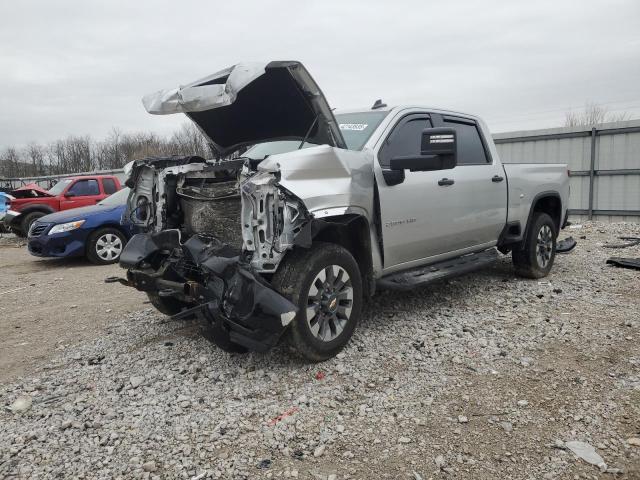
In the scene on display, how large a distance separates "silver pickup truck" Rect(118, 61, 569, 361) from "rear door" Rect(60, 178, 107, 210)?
8371mm

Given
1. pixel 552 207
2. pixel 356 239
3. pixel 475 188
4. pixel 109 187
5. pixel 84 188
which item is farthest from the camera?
pixel 84 188

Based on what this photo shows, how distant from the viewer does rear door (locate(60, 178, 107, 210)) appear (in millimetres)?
12218

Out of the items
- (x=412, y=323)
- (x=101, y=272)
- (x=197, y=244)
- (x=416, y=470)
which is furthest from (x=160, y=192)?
(x=101, y=272)

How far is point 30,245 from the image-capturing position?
9.02 metres

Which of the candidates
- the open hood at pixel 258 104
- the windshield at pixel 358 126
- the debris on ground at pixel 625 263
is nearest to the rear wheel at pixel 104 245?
the open hood at pixel 258 104

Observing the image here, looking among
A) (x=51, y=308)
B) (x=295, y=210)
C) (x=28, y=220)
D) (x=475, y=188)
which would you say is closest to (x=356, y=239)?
(x=295, y=210)

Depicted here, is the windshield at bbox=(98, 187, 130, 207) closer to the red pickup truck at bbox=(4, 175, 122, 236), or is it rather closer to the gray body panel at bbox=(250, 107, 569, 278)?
the red pickup truck at bbox=(4, 175, 122, 236)

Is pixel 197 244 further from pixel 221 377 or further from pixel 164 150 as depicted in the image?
pixel 164 150

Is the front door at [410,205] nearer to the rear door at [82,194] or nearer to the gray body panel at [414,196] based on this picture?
the gray body panel at [414,196]

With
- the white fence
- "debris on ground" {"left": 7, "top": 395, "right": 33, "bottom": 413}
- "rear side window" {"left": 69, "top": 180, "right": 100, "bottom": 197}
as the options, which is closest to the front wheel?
"debris on ground" {"left": 7, "top": 395, "right": 33, "bottom": 413}

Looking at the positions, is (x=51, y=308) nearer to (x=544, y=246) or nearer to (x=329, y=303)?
(x=329, y=303)

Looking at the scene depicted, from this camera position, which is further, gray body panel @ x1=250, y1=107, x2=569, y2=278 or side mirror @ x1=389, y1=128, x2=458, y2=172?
side mirror @ x1=389, y1=128, x2=458, y2=172

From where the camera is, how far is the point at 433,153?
385 cm

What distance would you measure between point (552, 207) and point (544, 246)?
2.14 ft
